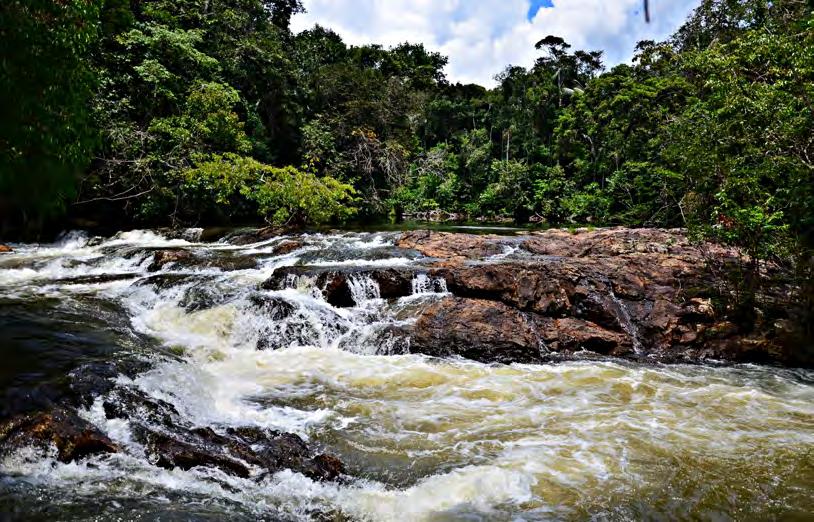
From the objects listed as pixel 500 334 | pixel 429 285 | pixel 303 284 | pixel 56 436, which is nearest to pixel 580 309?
pixel 500 334

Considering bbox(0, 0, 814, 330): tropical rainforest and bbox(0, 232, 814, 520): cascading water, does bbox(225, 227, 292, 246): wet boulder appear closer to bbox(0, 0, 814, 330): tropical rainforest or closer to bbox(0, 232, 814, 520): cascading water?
bbox(0, 0, 814, 330): tropical rainforest

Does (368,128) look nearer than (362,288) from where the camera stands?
No

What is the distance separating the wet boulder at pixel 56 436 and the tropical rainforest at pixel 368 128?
153cm

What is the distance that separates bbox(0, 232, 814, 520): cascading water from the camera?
3.41 m

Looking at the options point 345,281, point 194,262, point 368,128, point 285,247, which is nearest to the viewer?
point 345,281

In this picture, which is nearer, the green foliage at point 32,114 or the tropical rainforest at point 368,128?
the green foliage at point 32,114

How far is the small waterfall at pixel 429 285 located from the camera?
8727 mm

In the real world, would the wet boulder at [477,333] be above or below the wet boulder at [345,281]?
below

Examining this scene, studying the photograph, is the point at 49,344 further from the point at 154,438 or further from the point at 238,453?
the point at 238,453

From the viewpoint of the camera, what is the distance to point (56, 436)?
3455 mm

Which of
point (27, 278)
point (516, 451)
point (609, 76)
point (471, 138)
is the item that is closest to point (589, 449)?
point (516, 451)

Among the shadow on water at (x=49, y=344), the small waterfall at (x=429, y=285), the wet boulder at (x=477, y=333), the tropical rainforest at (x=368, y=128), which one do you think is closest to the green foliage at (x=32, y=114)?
the tropical rainforest at (x=368, y=128)

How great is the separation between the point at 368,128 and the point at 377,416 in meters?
21.4

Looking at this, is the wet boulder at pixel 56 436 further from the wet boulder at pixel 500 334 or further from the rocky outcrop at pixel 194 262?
the rocky outcrop at pixel 194 262
